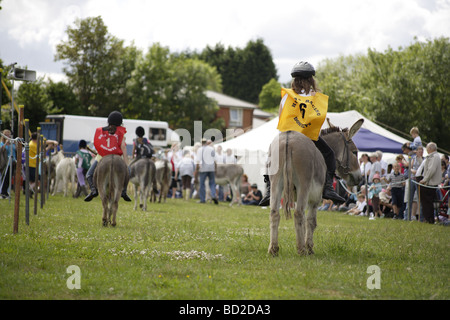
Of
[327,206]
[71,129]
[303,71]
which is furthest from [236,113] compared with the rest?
[303,71]

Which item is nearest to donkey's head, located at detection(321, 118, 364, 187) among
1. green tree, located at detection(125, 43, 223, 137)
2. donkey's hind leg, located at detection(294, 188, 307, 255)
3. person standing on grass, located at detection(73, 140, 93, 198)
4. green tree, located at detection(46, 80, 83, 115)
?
donkey's hind leg, located at detection(294, 188, 307, 255)

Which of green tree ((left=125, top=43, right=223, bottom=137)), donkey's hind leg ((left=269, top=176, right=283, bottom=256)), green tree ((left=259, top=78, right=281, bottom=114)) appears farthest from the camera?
green tree ((left=259, top=78, right=281, bottom=114))

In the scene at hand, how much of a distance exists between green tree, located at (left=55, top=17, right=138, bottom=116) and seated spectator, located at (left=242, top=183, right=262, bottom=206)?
116 ft

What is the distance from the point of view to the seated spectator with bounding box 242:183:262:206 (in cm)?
2656

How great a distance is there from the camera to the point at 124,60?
62.9 metres

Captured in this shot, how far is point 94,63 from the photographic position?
60000mm

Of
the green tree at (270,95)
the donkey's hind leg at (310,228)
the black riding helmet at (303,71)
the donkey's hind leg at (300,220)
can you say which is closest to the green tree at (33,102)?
the black riding helmet at (303,71)

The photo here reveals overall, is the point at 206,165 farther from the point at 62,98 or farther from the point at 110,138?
the point at 62,98

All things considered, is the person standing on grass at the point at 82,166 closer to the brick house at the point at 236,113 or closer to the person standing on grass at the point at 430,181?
the person standing on grass at the point at 430,181

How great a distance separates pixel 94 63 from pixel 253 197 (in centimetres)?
3882

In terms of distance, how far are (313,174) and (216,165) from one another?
683 inches

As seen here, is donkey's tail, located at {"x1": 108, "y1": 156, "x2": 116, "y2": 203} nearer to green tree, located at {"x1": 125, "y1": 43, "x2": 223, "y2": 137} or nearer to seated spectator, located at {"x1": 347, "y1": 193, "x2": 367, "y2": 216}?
seated spectator, located at {"x1": 347, "y1": 193, "x2": 367, "y2": 216}

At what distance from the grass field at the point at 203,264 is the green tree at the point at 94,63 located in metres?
49.4

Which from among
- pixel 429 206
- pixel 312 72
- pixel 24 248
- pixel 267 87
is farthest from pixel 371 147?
pixel 267 87
